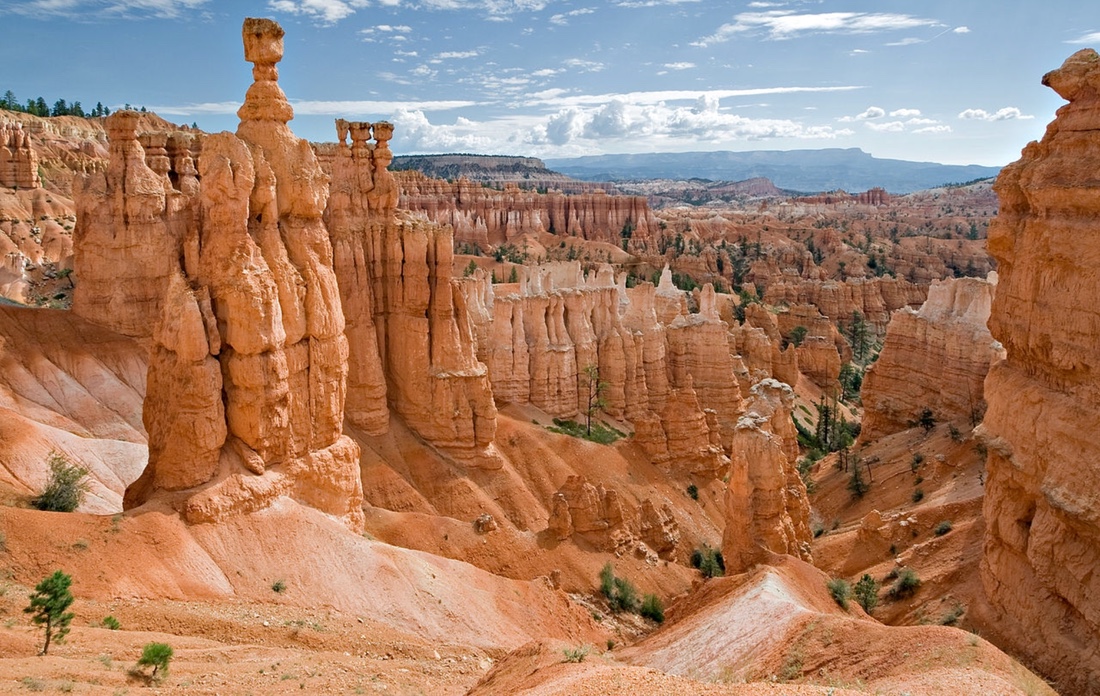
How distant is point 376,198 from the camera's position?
33281mm

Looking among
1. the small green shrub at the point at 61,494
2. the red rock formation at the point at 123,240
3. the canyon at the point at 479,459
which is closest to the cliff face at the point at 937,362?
the canyon at the point at 479,459

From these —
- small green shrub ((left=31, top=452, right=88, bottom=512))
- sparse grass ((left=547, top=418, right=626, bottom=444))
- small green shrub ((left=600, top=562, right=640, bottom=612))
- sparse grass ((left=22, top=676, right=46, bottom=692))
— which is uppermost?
sparse grass ((left=22, top=676, right=46, bottom=692))

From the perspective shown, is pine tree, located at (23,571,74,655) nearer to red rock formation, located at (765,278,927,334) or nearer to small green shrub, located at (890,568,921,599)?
small green shrub, located at (890,568,921,599)

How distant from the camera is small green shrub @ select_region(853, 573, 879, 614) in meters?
23.1

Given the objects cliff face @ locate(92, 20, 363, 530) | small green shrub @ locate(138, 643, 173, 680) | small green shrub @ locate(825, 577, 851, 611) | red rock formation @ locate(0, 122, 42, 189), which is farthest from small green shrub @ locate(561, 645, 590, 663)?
red rock formation @ locate(0, 122, 42, 189)

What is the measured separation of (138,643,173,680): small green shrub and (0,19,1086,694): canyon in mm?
633

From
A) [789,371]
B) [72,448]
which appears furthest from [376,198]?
[789,371]

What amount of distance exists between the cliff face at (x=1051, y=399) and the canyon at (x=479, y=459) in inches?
3.1

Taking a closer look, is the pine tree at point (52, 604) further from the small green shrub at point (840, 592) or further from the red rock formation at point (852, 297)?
the red rock formation at point (852, 297)

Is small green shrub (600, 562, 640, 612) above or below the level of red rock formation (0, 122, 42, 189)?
below

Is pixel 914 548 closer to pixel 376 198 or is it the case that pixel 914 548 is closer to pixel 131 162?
pixel 376 198

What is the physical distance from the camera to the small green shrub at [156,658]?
40.4ft

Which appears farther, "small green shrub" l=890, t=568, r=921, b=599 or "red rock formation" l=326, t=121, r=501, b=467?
"red rock formation" l=326, t=121, r=501, b=467

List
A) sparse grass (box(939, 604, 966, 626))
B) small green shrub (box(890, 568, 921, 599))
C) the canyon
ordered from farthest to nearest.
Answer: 1. small green shrub (box(890, 568, 921, 599))
2. sparse grass (box(939, 604, 966, 626))
3. the canyon
